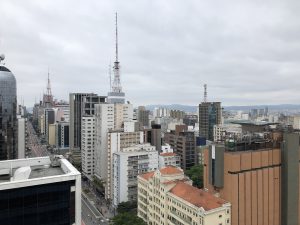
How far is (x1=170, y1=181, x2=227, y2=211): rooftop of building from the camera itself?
4188cm

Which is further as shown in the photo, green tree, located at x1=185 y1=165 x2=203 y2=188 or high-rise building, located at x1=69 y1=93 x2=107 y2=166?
high-rise building, located at x1=69 y1=93 x2=107 y2=166

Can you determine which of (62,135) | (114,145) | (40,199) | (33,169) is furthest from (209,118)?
(40,199)

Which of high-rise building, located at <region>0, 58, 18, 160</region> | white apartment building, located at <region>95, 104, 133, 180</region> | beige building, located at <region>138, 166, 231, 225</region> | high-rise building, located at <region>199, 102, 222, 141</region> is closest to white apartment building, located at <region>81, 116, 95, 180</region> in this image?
white apartment building, located at <region>95, 104, 133, 180</region>

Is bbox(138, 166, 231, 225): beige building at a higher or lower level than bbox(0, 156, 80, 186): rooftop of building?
lower

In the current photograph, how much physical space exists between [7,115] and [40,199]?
69.4 m

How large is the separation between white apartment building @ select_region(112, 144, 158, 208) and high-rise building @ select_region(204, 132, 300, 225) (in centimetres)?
2863

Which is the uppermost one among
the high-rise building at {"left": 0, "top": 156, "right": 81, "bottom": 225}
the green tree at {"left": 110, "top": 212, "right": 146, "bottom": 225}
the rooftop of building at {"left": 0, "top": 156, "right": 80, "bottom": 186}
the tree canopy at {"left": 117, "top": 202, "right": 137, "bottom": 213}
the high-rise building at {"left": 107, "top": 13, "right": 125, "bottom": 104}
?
the high-rise building at {"left": 107, "top": 13, "right": 125, "bottom": 104}

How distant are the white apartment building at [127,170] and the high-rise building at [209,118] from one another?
258ft

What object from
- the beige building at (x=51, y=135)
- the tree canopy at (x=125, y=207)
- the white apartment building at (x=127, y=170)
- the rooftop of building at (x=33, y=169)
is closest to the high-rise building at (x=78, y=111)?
the beige building at (x=51, y=135)

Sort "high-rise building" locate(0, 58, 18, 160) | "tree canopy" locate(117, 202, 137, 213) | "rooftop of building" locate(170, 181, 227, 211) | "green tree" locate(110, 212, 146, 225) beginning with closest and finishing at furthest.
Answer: "rooftop of building" locate(170, 181, 227, 211), "green tree" locate(110, 212, 146, 225), "tree canopy" locate(117, 202, 137, 213), "high-rise building" locate(0, 58, 18, 160)

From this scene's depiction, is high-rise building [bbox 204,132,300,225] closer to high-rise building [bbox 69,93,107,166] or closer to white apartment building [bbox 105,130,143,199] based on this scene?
white apartment building [bbox 105,130,143,199]

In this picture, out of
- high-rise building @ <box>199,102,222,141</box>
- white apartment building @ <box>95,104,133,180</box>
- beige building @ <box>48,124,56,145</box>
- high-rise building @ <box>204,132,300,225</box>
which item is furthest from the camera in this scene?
beige building @ <box>48,124,56,145</box>

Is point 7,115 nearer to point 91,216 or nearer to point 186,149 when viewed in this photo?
point 91,216

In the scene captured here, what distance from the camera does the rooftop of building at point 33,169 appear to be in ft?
89.0
